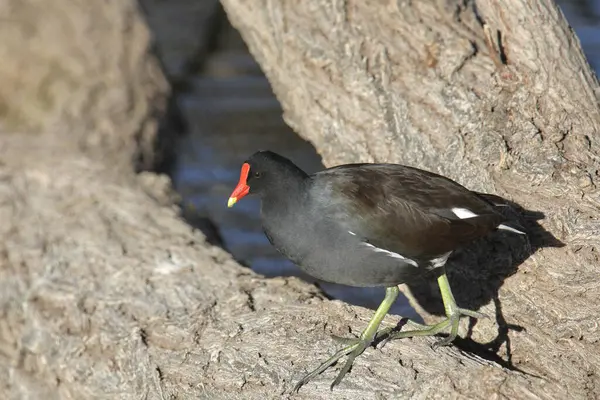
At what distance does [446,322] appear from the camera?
467cm

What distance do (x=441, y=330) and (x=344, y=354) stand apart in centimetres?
57

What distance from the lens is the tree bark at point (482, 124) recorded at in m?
4.48

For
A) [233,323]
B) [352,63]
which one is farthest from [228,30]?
[233,323]

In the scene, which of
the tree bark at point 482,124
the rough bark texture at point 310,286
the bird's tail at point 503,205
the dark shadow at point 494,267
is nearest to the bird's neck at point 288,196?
the rough bark texture at point 310,286

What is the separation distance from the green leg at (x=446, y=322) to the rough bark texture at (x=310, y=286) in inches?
2.8

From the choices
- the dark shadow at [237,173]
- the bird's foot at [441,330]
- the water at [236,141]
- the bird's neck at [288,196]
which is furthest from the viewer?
the water at [236,141]

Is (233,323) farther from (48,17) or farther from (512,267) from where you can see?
(48,17)

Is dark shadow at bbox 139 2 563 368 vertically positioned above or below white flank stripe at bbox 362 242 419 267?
below

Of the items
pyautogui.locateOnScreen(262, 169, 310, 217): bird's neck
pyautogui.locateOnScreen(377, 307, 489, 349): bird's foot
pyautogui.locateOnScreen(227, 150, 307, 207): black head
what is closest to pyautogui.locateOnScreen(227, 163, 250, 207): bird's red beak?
pyautogui.locateOnScreen(227, 150, 307, 207): black head

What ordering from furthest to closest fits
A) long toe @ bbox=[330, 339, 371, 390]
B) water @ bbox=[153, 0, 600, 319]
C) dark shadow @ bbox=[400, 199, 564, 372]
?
water @ bbox=[153, 0, 600, 319]
dark shadow @ bbox=[400, 199, 564, 372]
long toe @ bbox=[330, 339, 371, 390]

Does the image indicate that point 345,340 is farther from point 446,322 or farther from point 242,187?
point 242,187

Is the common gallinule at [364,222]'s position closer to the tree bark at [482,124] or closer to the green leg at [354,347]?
the green leg at [354,347]

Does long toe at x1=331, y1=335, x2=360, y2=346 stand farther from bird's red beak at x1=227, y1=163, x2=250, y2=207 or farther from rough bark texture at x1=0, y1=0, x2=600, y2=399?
bird's red beak at x1=227, y1=163, x2=250, y2=207

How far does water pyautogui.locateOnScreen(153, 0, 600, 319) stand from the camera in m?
7.94
